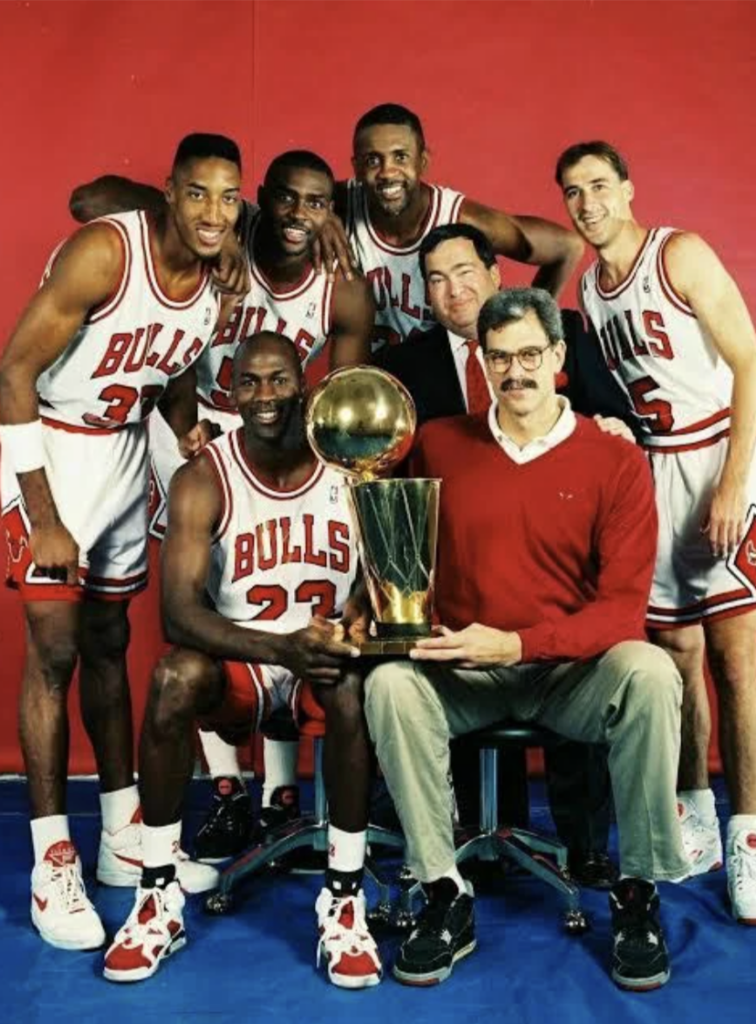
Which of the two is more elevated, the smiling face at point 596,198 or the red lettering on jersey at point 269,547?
the smiling face at point 596,198

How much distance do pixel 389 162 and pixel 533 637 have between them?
128 cm

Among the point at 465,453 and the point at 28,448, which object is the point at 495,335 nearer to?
the point at 465,453

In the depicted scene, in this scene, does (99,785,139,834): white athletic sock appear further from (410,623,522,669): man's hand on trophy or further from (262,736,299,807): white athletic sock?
(410,623,522,669): man's hand on trophy

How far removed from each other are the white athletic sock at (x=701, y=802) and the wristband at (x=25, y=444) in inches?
63.1

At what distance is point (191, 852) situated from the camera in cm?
319

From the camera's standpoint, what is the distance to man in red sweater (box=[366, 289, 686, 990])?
2.38 meters

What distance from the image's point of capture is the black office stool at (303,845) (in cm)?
266

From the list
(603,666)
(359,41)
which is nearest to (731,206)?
(359,41)

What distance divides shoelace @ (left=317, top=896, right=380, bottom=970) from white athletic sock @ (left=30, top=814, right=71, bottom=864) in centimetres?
60

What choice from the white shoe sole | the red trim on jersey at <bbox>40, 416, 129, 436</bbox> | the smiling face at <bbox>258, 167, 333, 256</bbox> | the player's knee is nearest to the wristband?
the red trim on jersey at <bbox>40, 416, 129, 436</bbox>

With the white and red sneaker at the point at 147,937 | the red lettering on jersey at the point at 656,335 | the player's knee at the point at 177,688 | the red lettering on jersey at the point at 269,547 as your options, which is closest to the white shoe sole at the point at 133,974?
the white and red sneaker at the point at 147,937

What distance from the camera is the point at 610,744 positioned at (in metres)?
2.44

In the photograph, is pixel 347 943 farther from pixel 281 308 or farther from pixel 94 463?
pixel 281 308

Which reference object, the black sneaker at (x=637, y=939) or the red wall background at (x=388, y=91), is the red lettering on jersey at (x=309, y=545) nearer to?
the black sneaker at (x=637, y=939)
